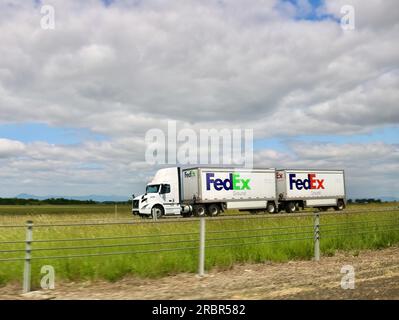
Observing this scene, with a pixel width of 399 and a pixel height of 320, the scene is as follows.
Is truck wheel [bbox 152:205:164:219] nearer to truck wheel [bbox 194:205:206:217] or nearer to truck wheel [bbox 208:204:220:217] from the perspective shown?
truck wheel [bbox 194:205:206:217]

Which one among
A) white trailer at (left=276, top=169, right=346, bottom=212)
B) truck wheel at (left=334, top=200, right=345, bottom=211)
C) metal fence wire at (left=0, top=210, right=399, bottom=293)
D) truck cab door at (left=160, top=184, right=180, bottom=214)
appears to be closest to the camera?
metal fence wire at (left=0, top=210, right=399, bottom=293)

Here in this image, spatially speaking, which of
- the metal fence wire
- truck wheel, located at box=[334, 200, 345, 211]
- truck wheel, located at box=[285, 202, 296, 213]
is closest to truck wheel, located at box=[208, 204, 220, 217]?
truck wheel, located at box=[285, 202, 296, 213]

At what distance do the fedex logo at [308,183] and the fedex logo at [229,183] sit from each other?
17.1 ft

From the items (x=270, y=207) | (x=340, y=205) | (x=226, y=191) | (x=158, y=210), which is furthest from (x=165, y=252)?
(x=340, y=205)

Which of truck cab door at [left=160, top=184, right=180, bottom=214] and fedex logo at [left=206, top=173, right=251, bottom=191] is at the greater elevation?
fedex logo at [left=206, top=173, right=251, bottom=191]

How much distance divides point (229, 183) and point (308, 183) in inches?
356

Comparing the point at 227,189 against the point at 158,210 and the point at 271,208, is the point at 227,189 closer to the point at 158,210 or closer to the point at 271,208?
the point at 271,208

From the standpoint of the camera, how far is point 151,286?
823cm

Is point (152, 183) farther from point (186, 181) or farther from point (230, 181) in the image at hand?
point (230, 181)

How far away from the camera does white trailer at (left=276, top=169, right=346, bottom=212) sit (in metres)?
38.3

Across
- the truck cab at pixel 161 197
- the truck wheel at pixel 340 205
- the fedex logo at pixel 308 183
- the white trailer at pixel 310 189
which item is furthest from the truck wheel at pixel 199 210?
the truck wheel at pixel 340 205

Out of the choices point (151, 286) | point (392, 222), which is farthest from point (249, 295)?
point (392, 222)
